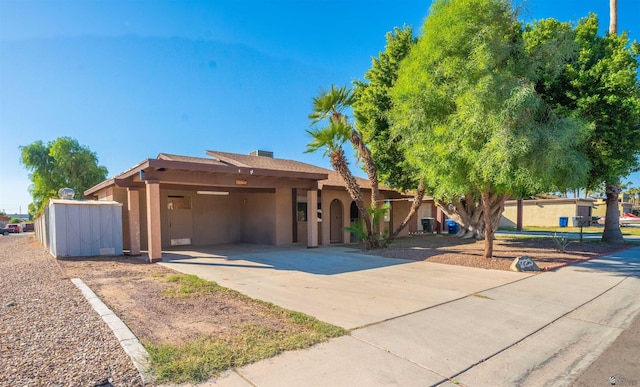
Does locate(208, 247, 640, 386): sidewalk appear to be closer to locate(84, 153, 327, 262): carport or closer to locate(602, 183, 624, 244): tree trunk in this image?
locate(84, 153, 327, 262): carport

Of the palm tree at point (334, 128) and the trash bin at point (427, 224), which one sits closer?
the palm tree at point (334, 128)

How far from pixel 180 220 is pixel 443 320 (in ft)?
44.9

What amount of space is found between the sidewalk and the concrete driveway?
55 cm

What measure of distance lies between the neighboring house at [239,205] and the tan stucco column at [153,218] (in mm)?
1114

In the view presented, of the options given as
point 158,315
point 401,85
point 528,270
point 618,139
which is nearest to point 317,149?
point 401,85

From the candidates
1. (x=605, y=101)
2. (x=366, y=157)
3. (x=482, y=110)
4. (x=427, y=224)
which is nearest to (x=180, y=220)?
(x=366, y=157)

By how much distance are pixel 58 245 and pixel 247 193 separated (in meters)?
8.13

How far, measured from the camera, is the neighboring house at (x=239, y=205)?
1270 centimetres

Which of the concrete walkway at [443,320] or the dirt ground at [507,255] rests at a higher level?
the concrete walkway at [443,320]

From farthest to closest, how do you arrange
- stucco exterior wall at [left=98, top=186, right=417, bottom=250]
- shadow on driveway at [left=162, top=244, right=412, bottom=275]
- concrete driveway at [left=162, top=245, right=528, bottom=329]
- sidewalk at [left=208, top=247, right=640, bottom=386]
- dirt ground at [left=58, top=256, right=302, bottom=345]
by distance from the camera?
1. stucco exterior wall at [left=98, top=186, right=417, bottom=250]
2. shadow on driveway at [left=162, top=244, right=412, bottom=275]
3. concrete driveway at [left=162, top=245, right=528, bottom=329]
4. dirt ground at [left=58, top=256, right=302, bottom=345]
5. sidewalk at [left=208, top=247, right=640, bottom=386]

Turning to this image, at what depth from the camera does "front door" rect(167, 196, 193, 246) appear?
15.7 m

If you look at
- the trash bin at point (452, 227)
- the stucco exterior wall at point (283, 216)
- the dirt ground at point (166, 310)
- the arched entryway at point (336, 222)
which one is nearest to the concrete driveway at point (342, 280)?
the dirt ground at point (166, 310)

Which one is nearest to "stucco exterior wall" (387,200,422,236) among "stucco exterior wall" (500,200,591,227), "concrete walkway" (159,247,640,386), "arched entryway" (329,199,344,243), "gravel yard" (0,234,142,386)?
"arched entryway" (329,199,344,243)

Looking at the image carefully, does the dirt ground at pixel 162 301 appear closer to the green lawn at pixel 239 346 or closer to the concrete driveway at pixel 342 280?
the green lawn at pixel 239 346
